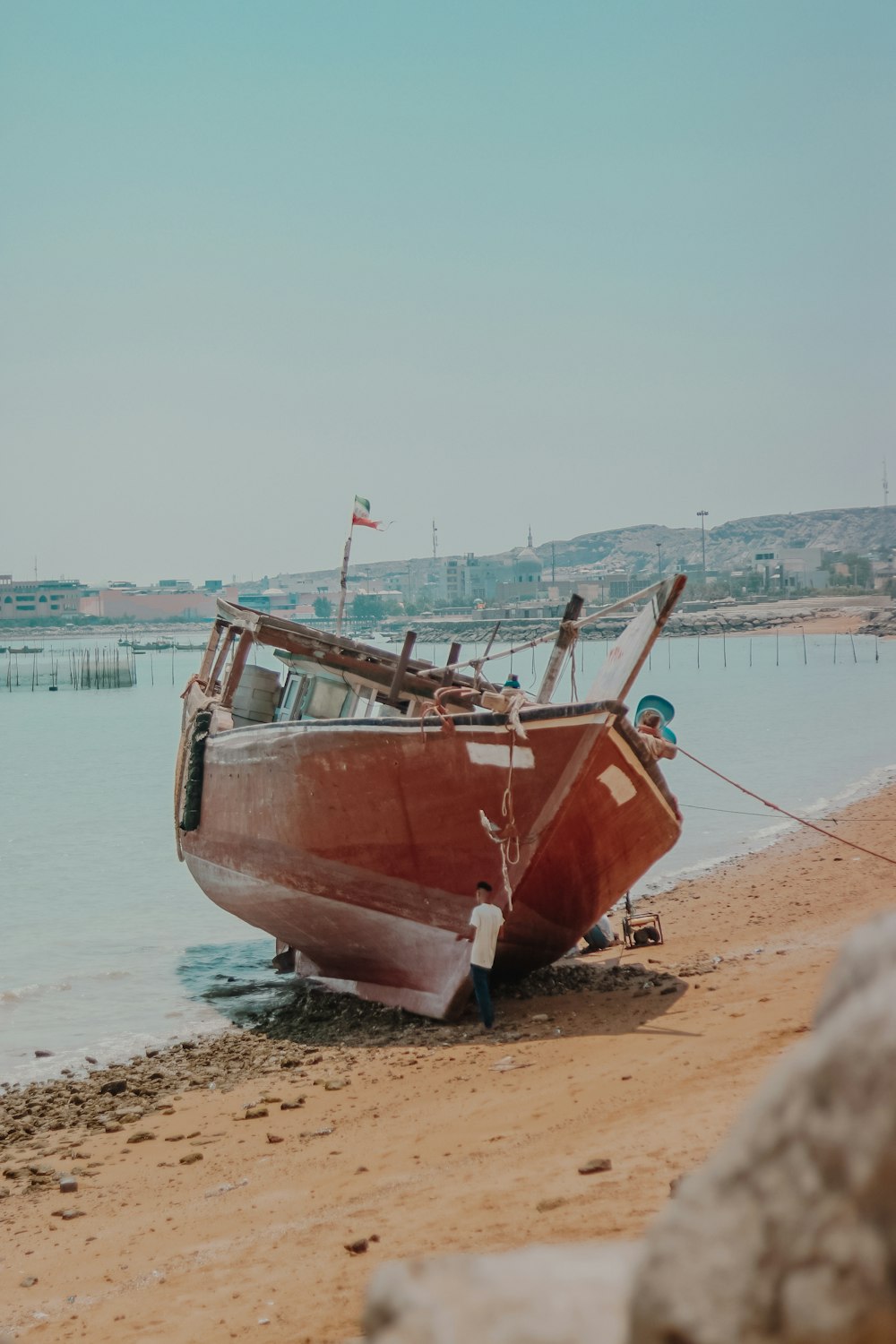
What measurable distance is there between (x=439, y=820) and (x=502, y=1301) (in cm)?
868

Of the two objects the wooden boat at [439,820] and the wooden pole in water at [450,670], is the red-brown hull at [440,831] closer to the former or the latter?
the wooden boat at [439,820]

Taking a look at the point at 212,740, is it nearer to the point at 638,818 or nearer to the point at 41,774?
the point at 638,818

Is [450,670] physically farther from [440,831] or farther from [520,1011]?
[520,1011]

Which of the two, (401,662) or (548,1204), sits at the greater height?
(401,662)

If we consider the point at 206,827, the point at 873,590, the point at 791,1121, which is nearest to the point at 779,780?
the point at 206,827

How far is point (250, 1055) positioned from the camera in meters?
11.3

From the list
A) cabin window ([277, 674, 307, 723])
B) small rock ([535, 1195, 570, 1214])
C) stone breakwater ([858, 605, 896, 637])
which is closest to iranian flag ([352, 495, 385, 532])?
cabin window ([277, 674, 307, 723])

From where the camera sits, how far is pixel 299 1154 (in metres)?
8.09

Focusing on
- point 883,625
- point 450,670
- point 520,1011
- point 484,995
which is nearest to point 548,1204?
point 484,995

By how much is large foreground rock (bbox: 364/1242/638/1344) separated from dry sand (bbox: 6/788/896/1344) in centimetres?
306

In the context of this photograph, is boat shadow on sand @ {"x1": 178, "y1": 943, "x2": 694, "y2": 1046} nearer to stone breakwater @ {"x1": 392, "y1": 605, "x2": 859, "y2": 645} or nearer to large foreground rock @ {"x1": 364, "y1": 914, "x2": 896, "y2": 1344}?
large foreground rock @ {"x1": 364, "y1": 914, "x2": 896, "y2": 1344}

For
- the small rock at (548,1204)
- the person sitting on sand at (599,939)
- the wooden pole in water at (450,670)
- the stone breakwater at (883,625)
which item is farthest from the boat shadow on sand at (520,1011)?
the stone breakwater at (883,625)

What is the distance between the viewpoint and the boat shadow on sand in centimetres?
1027

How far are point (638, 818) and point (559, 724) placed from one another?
5.60ft
